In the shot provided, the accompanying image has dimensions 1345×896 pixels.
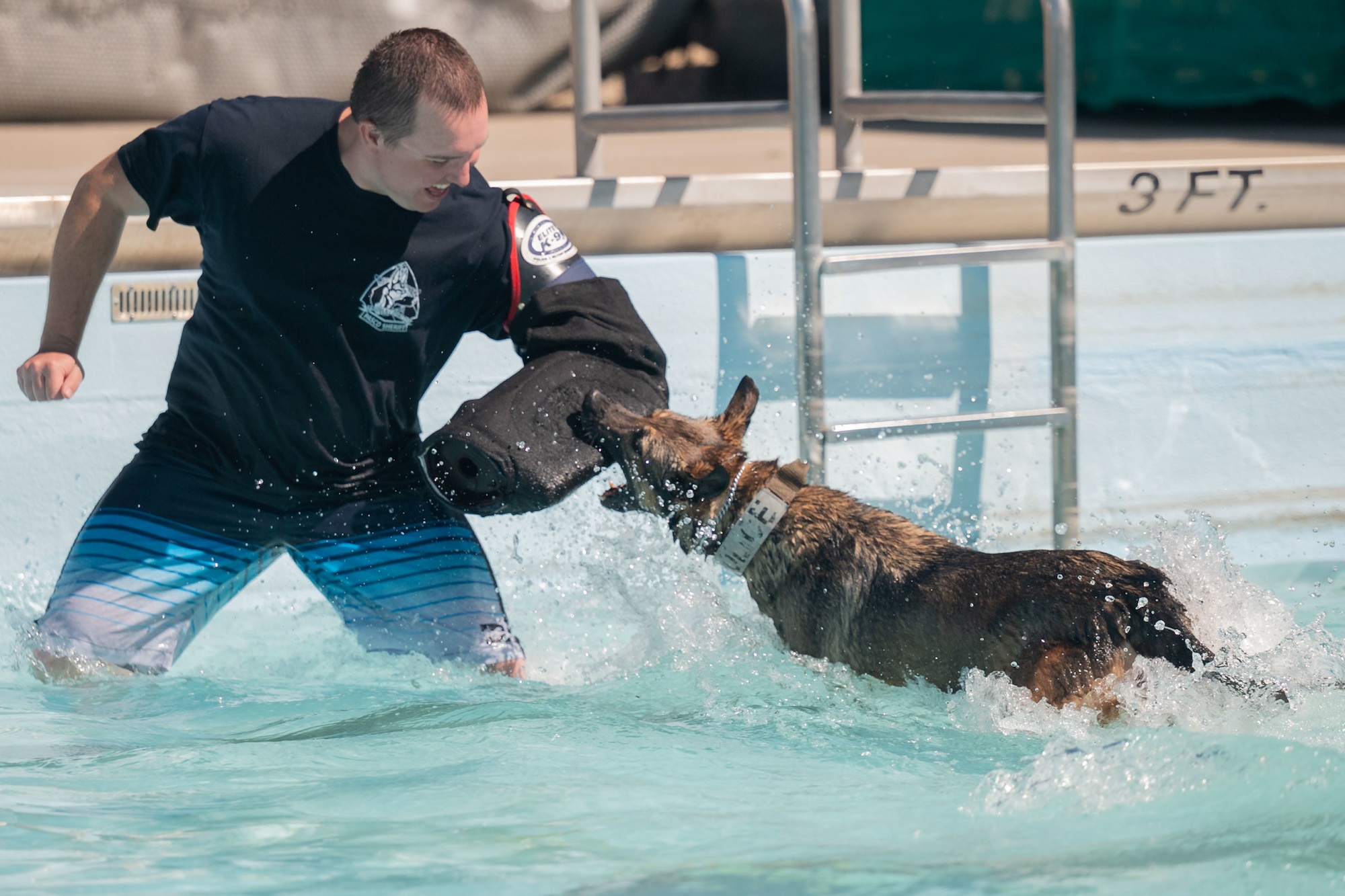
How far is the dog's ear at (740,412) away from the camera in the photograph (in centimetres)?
368

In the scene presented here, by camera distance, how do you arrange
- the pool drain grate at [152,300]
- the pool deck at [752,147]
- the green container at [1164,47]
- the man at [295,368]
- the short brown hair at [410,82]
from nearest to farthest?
the short brown hair at [410,82] → the man at [295,368] → the pool drain grate at [152,300] → the pool deck at [752,147] → the green container at [1164,47]

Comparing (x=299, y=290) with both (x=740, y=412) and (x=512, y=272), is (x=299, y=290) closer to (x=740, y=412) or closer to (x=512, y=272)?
(x=512, y=272)

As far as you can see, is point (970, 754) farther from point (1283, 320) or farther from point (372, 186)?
point (1283, 320)

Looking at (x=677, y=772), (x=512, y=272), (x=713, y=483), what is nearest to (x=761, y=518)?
(x=713, y=483)

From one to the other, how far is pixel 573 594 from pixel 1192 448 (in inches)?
95.9

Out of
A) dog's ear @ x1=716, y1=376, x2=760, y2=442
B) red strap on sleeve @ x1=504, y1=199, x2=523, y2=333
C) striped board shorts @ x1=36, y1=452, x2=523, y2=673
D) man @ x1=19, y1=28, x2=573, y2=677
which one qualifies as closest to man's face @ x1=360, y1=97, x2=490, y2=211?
man @ x1=19, y1=28, x2=573, y2=677

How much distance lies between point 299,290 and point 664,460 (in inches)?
39.0

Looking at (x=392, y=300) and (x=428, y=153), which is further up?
(x=428, y=153)

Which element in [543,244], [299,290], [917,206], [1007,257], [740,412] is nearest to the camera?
[299,290]

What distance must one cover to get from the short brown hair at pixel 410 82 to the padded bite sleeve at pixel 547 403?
24.3 inches

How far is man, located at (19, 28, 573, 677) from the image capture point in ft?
10.7

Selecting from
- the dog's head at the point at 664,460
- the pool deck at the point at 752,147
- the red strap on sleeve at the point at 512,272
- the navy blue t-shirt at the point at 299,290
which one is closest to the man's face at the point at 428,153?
the navy blue t-shirt at the point at 299,290

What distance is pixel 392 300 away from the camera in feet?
11.0

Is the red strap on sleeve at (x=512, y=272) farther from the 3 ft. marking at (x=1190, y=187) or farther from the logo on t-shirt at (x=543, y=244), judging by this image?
the 3 ft. marking at (x=1190, y=187)
